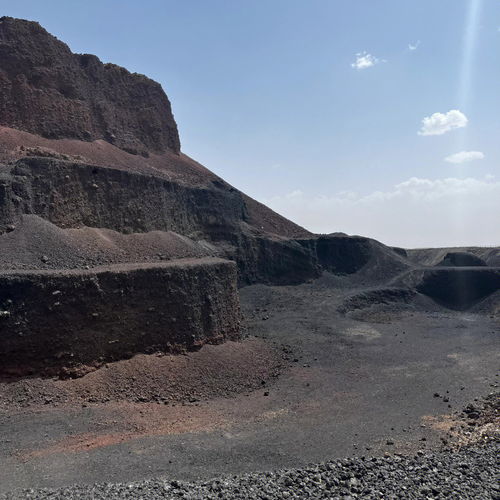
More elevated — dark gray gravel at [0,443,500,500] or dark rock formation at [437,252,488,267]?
dark rock formation at [437,252,488,267]

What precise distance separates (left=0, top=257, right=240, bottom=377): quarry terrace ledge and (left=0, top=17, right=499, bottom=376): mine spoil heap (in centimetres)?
4

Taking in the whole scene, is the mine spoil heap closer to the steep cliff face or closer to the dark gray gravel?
the steep cliff face

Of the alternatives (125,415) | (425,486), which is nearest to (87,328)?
(125,415)

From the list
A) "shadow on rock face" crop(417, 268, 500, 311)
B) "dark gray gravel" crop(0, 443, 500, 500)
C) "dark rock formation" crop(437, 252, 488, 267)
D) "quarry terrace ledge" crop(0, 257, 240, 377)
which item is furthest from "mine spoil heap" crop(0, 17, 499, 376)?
"dark rock formation" crop(437, 252, 488, 267)

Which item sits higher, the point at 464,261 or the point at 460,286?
the point at 464,261

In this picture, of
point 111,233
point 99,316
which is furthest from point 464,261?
point 99,316

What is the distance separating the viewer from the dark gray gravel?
416 inches

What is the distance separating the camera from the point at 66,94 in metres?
35.5

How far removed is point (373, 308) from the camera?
1535 inches

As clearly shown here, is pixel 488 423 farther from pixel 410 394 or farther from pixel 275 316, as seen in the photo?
pixel 275 316

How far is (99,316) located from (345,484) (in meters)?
10.9

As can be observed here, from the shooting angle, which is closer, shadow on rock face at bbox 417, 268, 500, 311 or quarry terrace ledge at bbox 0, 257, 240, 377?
quarry terrace ledge at bbox 0, 257, 240, 377

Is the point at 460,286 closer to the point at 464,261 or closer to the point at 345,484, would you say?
the point at 464,261

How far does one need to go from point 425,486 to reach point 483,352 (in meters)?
18.0
